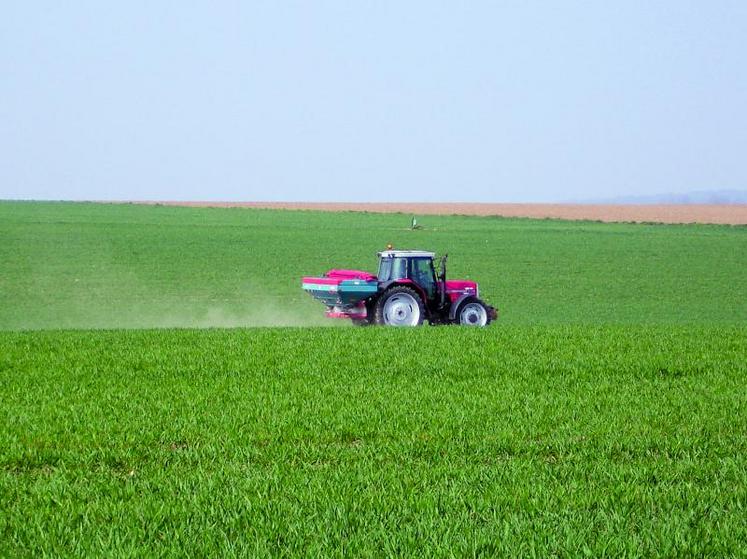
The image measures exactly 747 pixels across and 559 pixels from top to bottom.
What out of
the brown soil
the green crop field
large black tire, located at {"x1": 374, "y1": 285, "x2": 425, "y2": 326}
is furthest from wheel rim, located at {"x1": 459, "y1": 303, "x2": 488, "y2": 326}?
the brown soil

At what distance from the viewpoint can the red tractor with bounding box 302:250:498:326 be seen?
67.6ft

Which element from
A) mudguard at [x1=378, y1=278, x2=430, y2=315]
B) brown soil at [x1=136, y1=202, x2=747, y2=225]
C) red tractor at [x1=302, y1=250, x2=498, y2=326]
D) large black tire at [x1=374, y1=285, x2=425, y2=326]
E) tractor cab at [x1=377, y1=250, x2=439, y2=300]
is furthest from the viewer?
brown soil at [x1=136, y1=202, x2=747, y2=225]

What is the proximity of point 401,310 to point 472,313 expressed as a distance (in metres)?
1.70

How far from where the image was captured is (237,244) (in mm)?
54750

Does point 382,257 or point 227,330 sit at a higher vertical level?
point 382,257

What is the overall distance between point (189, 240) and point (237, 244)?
4.16 m

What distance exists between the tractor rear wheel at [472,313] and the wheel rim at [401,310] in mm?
1092

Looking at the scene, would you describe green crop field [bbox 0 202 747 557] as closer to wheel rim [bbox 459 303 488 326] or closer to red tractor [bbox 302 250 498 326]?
red tractor [bbox 302 250 498 326]

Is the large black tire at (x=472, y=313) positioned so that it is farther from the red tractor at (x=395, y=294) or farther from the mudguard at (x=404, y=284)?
the mudguard at (x=404, y=284)

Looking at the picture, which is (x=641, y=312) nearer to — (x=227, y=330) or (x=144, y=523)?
(x=227, y=330)

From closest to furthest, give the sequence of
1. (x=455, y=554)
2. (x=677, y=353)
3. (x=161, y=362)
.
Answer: (x=455, y=554) < (x=161, y=362) < (x=677, y=353)

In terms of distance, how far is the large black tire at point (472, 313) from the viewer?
21781 mm

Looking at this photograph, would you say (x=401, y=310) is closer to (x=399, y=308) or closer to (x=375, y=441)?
(x=399, y=308)

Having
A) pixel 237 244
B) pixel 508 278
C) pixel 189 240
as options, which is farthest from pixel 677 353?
pixel 189 240
